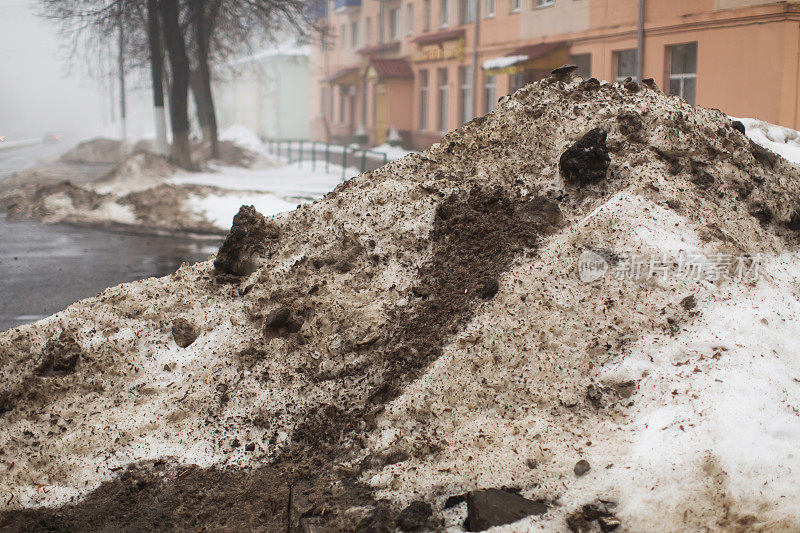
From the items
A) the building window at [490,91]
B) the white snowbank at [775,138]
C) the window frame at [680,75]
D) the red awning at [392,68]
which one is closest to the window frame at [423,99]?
the red awning at [392,68]

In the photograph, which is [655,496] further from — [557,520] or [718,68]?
[718,68]

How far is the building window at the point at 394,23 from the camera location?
1259 inches

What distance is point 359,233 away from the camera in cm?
485

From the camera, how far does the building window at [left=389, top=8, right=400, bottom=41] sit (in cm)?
3198

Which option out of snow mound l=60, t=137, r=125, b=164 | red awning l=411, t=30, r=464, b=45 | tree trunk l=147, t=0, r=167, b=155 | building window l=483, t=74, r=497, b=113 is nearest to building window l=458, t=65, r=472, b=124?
red awning l=411, t=30, r=464, b=45

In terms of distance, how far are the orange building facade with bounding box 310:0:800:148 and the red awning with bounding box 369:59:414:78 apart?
4cm

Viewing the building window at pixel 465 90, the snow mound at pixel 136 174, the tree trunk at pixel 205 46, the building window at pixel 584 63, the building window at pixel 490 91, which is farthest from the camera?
the building window at pixel 465 90

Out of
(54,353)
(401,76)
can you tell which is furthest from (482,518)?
(401,76)

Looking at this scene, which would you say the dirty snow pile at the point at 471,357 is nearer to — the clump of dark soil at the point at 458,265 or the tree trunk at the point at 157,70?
the clump of dark soil at the point at 458,265

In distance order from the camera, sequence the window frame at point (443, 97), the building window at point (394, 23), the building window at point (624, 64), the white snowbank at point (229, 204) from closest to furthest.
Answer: the white snowbank at point (229, 204) < the building window at point (624, 64) < the window frame at point (443, 97) < the building window at point (394, 23)

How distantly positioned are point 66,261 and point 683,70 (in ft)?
35.7

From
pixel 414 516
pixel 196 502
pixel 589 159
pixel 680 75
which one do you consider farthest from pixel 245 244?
pixel 680 75

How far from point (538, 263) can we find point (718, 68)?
34.8 feet

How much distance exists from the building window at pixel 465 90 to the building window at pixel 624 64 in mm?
8632
